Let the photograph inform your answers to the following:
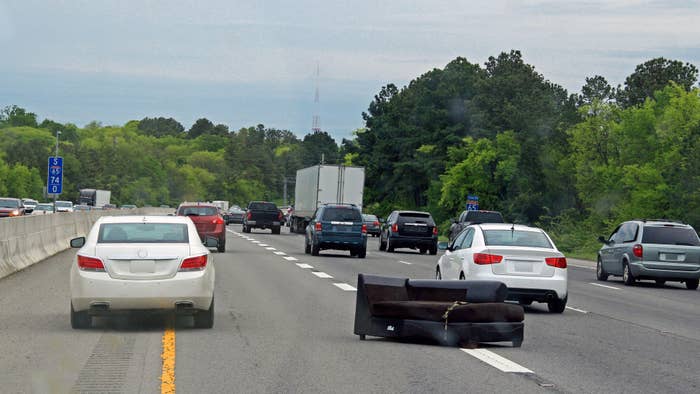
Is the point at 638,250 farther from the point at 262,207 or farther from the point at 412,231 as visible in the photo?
the point at 262,207

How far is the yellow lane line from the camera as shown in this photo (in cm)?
915

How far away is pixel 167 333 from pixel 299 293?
6828mm

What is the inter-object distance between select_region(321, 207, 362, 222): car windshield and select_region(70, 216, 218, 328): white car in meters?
21.4

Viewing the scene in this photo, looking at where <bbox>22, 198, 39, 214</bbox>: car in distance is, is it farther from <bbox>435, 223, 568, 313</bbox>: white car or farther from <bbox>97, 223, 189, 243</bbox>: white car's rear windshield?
<bbox>97, 223, 189, 243</bbox>: white car's rear windshield

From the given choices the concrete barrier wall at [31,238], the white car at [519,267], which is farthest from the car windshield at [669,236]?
the concrete barrier wall at [31,238]

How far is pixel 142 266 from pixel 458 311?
3.62m

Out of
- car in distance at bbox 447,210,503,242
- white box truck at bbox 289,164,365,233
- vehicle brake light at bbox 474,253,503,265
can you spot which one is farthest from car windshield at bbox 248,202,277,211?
vehicle brake light at bbox 474,253,503,265

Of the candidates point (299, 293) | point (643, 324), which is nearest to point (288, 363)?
point (643, 324)

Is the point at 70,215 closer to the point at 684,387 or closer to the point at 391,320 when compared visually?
the point at 391,320

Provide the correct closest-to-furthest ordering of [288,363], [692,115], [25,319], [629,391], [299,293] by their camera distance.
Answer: [629,391]
[288,363]
[25,319]
[299,293]
[692,115]

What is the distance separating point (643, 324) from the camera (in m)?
16.5

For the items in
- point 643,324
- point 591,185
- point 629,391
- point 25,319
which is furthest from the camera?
→ point 591,185

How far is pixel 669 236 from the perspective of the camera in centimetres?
2722

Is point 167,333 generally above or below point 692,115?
below
